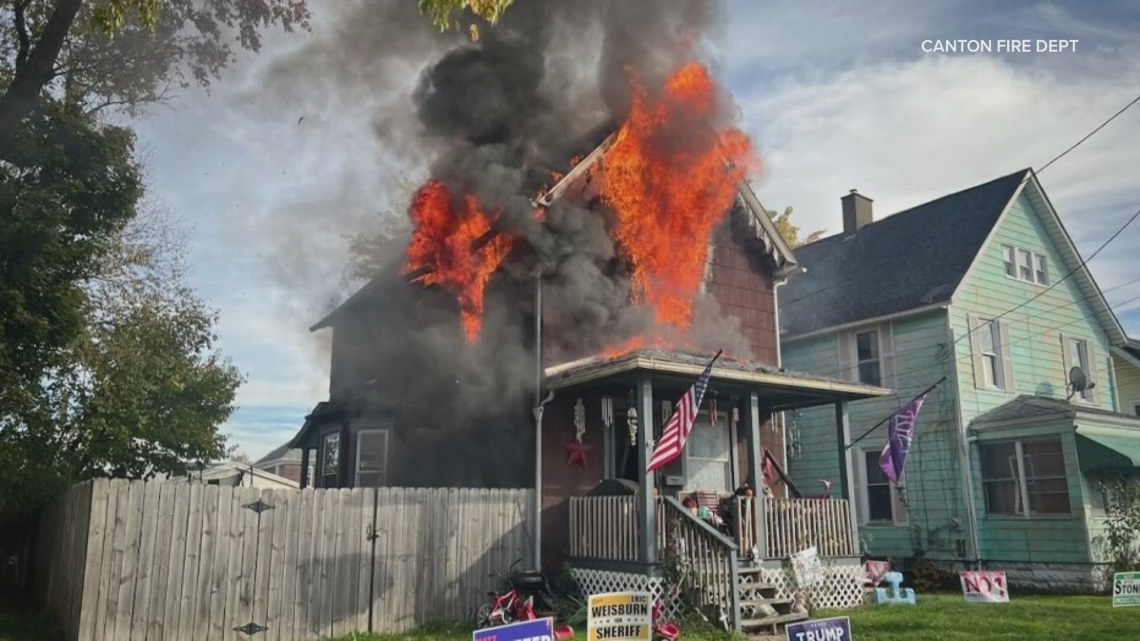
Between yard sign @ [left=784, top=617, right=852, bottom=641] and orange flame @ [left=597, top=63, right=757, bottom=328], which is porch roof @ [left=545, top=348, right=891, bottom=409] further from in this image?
yard sign @ [left=784, top=617, right=852, bottom=641]

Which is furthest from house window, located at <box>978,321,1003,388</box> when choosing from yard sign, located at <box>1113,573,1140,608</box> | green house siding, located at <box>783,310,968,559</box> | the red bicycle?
the red bicycle

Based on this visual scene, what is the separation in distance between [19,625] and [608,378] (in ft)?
30.6

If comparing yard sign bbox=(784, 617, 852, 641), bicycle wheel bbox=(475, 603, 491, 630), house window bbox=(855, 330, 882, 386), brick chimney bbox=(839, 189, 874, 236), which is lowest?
bicycle wheel bbox=(475, 603, 491, 630)

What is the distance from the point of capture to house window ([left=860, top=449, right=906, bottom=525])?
2072 centimetres

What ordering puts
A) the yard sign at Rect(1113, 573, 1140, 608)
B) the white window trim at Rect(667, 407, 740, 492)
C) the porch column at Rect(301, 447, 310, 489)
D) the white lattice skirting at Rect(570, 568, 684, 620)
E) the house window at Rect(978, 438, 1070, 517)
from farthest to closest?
the porch column at Rect(301, 447, 310, 489) → the house window at Rect(978, 438, 1070, 517) → the white window trim at Rect(667, 407, 740, 492) → the yard sign at Rect(1113, 573, 1140, 608) → the white lattice skirting at Rect(570, 568, 684, 620)

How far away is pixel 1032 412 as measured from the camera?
19016 mm

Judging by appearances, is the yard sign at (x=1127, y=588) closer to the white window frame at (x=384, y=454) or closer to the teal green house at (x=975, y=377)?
the teal green house at (x=975, y=377)

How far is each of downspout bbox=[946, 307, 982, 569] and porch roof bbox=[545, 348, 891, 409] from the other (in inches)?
241

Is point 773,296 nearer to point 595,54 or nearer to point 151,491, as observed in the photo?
point 595,54

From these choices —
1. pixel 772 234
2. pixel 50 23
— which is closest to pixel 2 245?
pixel 50 23

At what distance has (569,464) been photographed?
46.6 feet

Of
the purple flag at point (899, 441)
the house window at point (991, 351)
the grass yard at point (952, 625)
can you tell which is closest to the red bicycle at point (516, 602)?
the grass yard at point (952, 625)

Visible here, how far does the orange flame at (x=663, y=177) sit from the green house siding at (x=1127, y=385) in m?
17.1

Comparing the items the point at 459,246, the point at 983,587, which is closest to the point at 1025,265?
the point at 983,587
